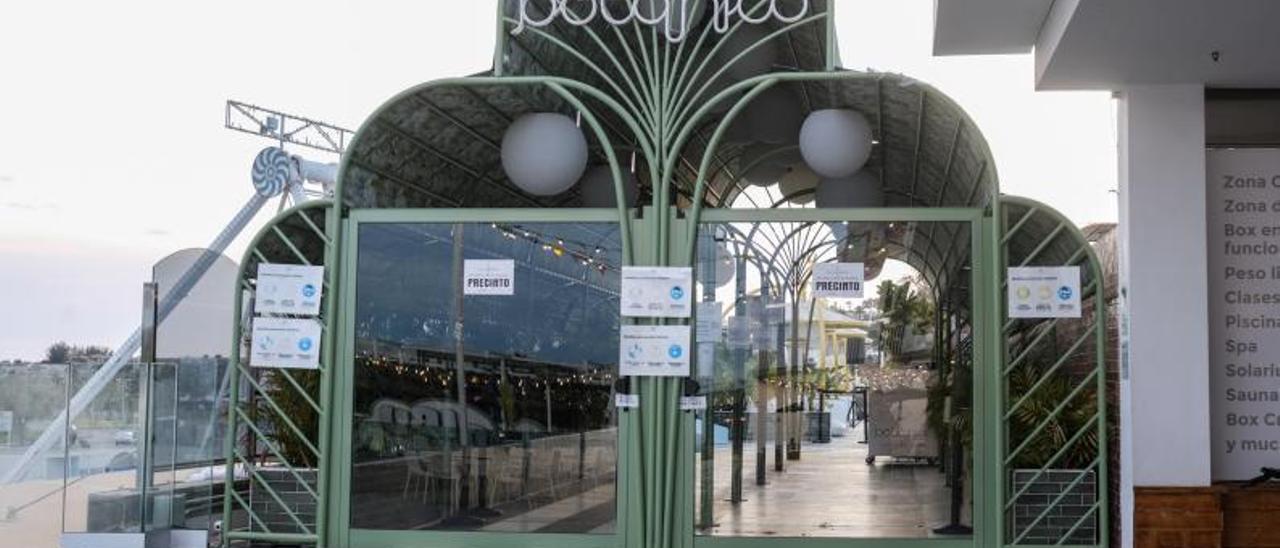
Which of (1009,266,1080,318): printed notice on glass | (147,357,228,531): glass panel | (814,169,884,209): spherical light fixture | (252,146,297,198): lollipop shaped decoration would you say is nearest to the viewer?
(1009,266,1080,318): printed notice on glass

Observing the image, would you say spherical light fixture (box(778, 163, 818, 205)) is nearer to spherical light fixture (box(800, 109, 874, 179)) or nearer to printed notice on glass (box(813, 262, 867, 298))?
spherical light fixture (box(800, 109, 874, 179))

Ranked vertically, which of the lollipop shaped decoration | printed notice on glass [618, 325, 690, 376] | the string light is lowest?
printed notice on glass [618, 325, 690, 376]

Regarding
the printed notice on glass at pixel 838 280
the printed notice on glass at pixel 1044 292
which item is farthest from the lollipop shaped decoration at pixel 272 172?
the printed notice on glass at pixel 1044 292

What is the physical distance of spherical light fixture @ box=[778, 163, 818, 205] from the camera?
11734 mm

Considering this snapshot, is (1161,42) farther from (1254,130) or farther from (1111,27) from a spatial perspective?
(1254,130)

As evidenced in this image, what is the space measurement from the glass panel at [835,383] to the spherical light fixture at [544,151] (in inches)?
50.1

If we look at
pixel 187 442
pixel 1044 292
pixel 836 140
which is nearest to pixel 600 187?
pixel 836 140

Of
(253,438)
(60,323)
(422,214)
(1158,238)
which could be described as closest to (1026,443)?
(1158,238)

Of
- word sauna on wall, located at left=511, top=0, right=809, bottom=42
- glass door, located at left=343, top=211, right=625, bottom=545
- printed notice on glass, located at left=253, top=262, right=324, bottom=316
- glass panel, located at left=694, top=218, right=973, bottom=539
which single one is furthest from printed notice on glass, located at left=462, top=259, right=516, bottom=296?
word sauna on wall, located at left=511, top=0, right=809, bottom=42

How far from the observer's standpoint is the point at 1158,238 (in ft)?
25.2

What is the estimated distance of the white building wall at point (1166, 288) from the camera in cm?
759

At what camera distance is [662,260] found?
8.52 meters

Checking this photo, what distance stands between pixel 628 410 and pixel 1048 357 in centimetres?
251

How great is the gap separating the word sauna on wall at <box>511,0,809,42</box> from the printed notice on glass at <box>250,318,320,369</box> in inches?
89.6
